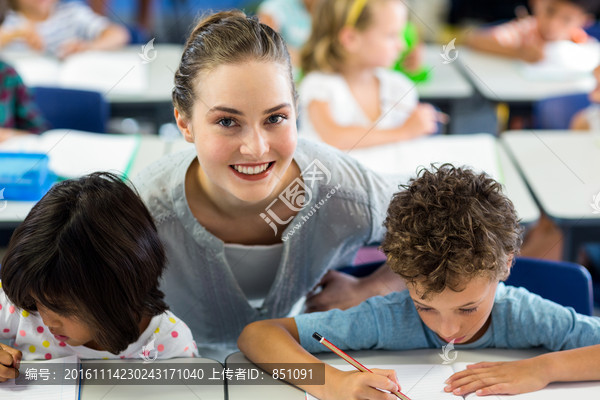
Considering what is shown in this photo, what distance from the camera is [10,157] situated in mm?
2047

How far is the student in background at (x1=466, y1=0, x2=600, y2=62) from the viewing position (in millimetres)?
3182

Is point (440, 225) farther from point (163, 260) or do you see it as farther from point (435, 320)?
point (163, 260)

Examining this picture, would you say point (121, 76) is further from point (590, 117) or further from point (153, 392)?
point (153, 392)

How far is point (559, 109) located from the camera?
2.72m

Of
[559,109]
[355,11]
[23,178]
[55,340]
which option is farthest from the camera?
[559,109]

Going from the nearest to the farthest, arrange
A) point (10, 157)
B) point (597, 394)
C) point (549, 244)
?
point (597, 394) → point (10, 157) → point (549, 244)

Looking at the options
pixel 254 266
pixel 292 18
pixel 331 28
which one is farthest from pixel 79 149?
pixel 292 18

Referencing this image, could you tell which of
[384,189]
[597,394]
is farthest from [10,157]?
[597,394]

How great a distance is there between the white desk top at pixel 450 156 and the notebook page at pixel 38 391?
1.20m

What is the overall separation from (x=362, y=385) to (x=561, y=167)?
4.42 feet

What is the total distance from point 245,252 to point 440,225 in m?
0.51

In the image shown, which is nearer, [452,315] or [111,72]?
[452,315]

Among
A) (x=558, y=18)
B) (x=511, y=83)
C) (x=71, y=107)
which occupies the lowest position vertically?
(x=71, y=107)

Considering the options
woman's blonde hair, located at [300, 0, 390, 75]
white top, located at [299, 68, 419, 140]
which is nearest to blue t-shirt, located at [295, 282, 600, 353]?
white top, located at [299, 68, 419, 140]
